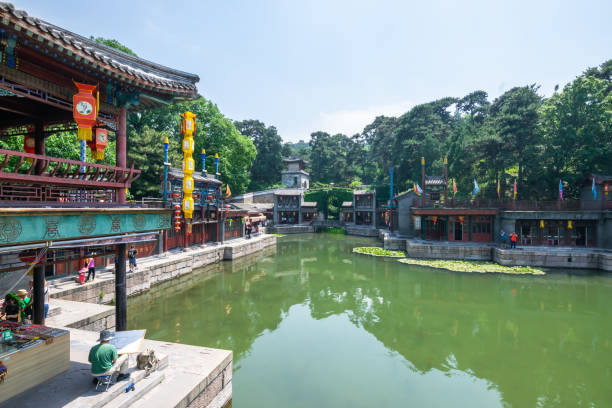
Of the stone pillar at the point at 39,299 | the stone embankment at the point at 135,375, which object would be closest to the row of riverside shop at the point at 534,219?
the stone embankment at the point at 135,375

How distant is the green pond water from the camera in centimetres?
792

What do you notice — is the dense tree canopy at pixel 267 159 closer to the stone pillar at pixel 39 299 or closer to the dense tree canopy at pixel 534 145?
the dense tree canopy at pixel 534 145

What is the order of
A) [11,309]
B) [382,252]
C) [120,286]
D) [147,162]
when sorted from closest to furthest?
1. [11,309]
2. [120,286]
3. [147,162]
4. [382,252]

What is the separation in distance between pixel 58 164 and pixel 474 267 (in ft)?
73.7

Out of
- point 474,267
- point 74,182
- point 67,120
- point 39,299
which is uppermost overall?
point 67,120

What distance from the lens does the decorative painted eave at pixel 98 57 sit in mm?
4801

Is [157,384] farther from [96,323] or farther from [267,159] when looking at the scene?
[267,159]

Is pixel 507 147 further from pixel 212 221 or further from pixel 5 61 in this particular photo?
pixel 5 61

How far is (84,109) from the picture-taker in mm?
6359

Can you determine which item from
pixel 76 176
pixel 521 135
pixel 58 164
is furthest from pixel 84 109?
pixel 521 135

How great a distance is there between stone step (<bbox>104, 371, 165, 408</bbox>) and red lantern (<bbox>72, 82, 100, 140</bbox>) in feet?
16.3

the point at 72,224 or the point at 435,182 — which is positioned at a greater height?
the point at 435,182

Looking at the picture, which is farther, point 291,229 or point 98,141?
point 291,229

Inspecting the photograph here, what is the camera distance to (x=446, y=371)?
349 inches
